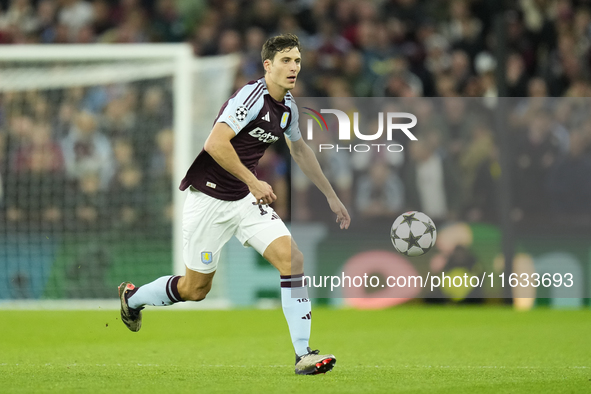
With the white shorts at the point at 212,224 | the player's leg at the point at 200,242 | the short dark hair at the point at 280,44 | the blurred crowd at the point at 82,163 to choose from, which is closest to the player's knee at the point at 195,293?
the player's leg at the point at 200,242

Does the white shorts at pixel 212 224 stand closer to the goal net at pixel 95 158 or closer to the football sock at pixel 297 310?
the football sock at pixel 297 310

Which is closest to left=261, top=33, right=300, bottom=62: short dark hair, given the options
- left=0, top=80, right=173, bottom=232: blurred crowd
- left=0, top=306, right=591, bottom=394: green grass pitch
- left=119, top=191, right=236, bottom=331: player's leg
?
left=119, top=191, right=236, bottom=331: player's leg

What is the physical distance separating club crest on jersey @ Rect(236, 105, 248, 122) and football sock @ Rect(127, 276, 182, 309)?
1265mm

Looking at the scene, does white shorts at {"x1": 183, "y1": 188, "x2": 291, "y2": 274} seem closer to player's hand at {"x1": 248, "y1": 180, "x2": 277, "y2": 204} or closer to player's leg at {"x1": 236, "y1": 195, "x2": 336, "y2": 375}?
player's leg at {"x1": 236, "y1": 195, "x2": 336, "y2": 375}

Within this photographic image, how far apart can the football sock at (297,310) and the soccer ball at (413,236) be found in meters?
1.07

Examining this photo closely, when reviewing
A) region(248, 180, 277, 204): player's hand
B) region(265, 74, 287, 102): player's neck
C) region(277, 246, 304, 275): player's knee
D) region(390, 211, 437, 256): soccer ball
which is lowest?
region(277, 246, 304, 275): player's knee

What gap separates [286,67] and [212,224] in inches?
44.8

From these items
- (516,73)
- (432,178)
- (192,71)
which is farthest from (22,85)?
(516,73)

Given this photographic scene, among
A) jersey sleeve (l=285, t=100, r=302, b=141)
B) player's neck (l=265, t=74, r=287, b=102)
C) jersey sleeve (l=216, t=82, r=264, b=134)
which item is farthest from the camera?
jersey sleeve (l=285, t=100, r=302, b=141)

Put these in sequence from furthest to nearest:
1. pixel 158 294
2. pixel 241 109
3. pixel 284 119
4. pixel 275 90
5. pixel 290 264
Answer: pixel 158 294, pixel 284 119, pixel 275 90, pixel 290 264, pixel 241 109

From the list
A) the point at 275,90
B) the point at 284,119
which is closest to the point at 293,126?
the point at 284,119

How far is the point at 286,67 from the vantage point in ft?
19.0

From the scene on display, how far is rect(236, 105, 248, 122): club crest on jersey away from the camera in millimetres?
5700

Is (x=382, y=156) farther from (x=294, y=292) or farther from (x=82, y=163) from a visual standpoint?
(x=294, y=292)
